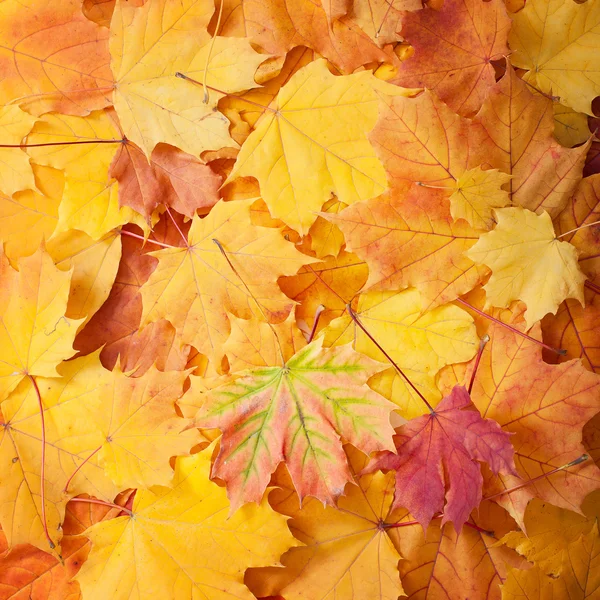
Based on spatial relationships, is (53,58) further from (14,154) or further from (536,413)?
(536,413)

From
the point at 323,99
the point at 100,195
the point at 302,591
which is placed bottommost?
the point at 302,591

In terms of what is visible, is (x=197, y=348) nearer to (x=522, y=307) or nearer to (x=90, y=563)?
(x=90, y=563)

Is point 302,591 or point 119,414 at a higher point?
point 119,414

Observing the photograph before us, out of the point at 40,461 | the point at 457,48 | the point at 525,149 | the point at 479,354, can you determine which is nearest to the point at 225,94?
the point at 457,48

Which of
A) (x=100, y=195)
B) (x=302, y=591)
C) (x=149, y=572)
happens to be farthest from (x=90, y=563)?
(x=100, y=195)

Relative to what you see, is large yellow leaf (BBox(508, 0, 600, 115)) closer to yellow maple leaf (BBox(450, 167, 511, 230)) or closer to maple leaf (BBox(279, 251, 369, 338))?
yellow maple leaf (BBox(450, 167, 511, 230))

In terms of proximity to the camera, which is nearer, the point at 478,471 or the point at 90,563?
the point at 478,471
